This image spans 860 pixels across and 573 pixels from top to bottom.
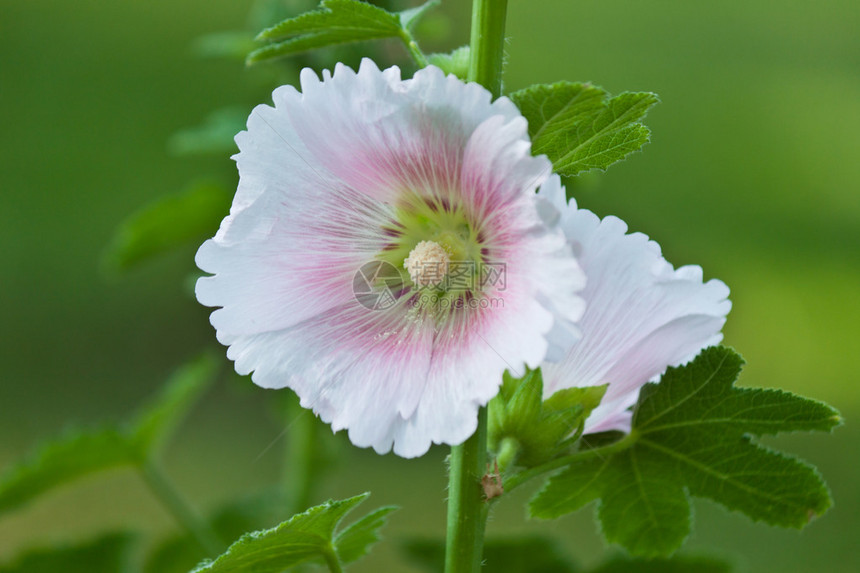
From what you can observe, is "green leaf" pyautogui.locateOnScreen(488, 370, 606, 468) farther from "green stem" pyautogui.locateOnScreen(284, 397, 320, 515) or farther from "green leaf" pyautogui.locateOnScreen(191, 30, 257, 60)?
"green leaf" pyautogui.locateOnScreen(191, 30, 257, 60)

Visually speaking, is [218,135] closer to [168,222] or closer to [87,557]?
[168,222]

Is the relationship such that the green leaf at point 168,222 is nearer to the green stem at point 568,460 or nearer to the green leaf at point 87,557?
the green leaf at point 87,557

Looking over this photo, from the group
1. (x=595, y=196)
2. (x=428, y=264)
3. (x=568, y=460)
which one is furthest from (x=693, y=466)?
(x=595, y=196)

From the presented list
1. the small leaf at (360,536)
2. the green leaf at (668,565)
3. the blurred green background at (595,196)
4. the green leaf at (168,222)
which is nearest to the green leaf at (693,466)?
the small leaf at (360,536)

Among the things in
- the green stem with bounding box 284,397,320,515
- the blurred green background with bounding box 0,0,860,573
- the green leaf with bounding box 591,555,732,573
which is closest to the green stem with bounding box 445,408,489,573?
the green leaf with bounding box 591,555,732,573

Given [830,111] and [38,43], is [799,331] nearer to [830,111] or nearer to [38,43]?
[830,111]

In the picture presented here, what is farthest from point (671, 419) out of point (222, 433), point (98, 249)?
point (98, 249)
